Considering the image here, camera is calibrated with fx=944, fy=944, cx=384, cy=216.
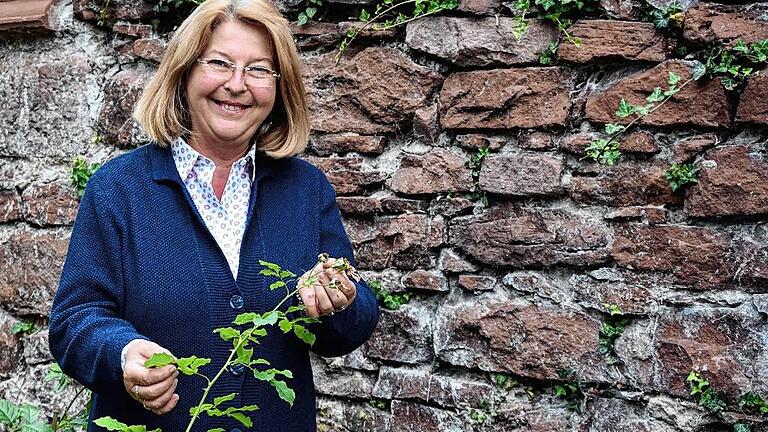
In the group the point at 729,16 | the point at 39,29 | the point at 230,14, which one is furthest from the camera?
the point at 39,29

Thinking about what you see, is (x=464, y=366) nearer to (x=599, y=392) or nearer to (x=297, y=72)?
(x=599, y=392)

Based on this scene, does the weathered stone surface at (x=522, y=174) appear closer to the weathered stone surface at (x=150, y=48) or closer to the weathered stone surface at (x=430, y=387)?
the weathered stone surface at (x=430, y=387)

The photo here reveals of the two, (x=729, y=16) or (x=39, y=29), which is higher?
(x=729, y=16)

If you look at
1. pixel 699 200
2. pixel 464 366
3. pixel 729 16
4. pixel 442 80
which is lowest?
pixel 464 366

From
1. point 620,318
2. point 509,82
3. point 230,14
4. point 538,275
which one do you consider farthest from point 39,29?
point 620,318

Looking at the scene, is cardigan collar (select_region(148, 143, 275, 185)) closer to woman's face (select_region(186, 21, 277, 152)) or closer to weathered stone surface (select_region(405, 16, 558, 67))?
woman's face (select_region(186, 21, 277, 152))

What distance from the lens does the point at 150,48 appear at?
303cm

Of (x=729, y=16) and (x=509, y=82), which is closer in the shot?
(x=729, y=16)

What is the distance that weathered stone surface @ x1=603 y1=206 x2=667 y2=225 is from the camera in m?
2.41

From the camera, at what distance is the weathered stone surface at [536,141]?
100 inches

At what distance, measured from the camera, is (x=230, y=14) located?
6.94 ft

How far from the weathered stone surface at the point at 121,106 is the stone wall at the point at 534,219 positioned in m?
0.01

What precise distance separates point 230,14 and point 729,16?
1.21 m

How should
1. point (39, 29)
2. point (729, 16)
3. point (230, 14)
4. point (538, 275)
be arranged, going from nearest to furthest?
point (230, 14), point (729, 16), point (538, 275), point (39, 29)
